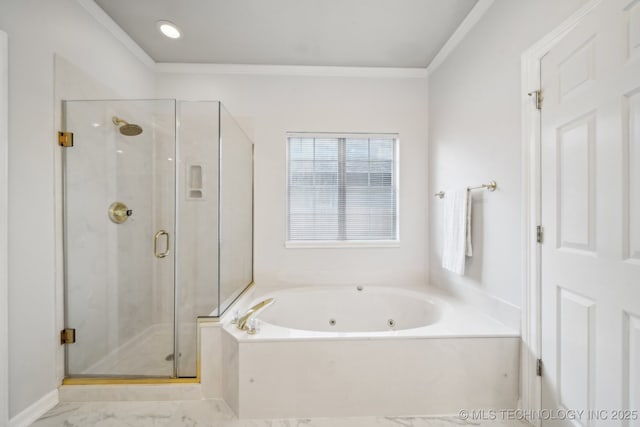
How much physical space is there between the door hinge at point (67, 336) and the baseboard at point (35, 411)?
0.25m

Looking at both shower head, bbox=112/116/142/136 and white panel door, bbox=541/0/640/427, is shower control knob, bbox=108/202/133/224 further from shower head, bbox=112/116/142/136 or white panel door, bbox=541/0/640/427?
white panel door, bbox=541/0/640/427

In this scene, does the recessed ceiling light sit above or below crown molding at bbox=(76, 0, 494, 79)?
above

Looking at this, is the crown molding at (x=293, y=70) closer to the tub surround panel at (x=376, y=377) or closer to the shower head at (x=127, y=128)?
the shower head at (x=127, y=128)

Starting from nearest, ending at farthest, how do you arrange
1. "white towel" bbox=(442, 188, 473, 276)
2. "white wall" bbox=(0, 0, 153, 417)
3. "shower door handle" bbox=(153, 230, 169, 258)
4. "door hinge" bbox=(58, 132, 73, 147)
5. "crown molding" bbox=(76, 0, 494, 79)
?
"white wall" bbox=(0, 0, 153, 417) → "door hinge" bbox=(58, 132, 73, 147) → "shower door handle" bbox=(153, 230, 169, 258) → "white towel" bbox=(442, 188, 473, 276) → "crown molding" bbox=(76, 0, 494, 79)

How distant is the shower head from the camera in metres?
1.76

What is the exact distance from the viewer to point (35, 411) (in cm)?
143

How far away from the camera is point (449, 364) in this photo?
4.83 feet

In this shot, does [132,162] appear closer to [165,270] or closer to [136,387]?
[165,270]

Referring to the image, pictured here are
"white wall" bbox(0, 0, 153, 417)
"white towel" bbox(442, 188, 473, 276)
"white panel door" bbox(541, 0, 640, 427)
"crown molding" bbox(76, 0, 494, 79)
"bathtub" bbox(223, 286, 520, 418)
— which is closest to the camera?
"white panel door" bbox(541, 0, 640, 427)

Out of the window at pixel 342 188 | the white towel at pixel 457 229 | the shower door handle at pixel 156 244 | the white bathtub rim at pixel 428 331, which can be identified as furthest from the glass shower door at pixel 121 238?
the white towel at pixel 457 229

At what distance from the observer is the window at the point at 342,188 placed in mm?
2574

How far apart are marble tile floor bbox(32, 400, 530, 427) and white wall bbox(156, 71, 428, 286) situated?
1.11m

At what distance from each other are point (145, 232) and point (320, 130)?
1.60 metres

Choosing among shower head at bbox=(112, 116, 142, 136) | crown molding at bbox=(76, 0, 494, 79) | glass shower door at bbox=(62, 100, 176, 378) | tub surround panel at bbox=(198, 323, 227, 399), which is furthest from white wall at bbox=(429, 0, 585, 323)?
shower head at bbox=(112, 116, 142, 136)
